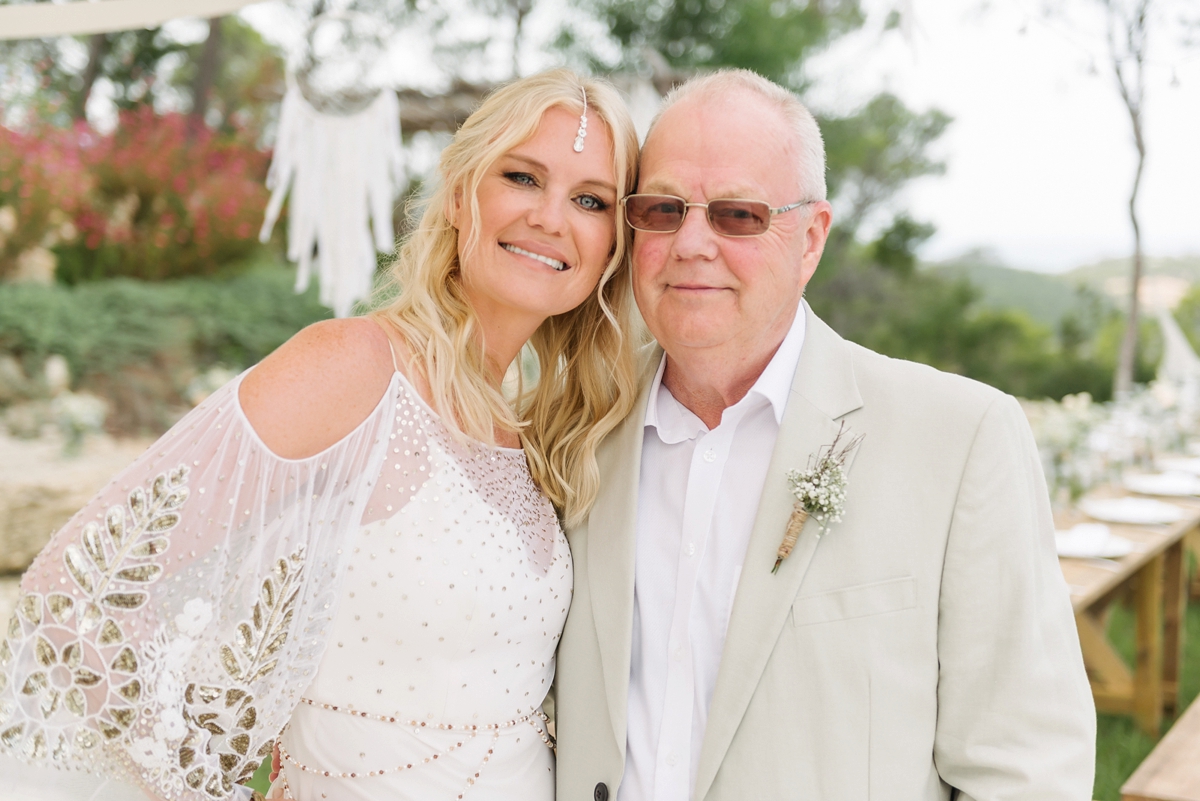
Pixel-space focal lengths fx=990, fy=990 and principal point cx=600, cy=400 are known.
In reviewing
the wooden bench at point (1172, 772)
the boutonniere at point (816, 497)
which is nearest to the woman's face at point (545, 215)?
the boutonniere at point (816, 497)

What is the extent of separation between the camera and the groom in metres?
1.86

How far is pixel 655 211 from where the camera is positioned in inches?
87.0

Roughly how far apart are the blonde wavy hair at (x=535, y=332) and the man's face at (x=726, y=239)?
213mm

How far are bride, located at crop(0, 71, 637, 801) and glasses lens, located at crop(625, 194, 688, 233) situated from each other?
0.34 ft

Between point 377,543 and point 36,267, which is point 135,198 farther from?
point 377,543

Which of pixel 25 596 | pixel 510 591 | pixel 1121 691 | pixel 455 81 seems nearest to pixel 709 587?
pixel 510 591

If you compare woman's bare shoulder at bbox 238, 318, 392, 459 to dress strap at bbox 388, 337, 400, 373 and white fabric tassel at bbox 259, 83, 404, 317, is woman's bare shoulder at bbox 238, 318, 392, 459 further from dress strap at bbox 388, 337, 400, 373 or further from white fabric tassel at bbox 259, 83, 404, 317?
white fabric tassel at bbox 259, 83, 404, 317

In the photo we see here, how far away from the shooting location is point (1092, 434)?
7.24 meters

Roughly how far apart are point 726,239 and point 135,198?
10.5m

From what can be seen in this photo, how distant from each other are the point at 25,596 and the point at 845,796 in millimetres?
1557

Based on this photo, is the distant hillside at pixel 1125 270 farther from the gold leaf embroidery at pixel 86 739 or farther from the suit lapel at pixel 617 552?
the gold leaf embroidery at pixel 86 739

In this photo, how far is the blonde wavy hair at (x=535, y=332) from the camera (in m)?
2.25

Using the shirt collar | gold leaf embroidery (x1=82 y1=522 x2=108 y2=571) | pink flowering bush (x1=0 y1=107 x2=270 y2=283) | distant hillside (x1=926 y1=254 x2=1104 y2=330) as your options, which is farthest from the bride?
distant hillside (x1=926 y1=254 x2=1104 y2=330)

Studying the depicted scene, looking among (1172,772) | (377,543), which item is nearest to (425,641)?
(377,543)
